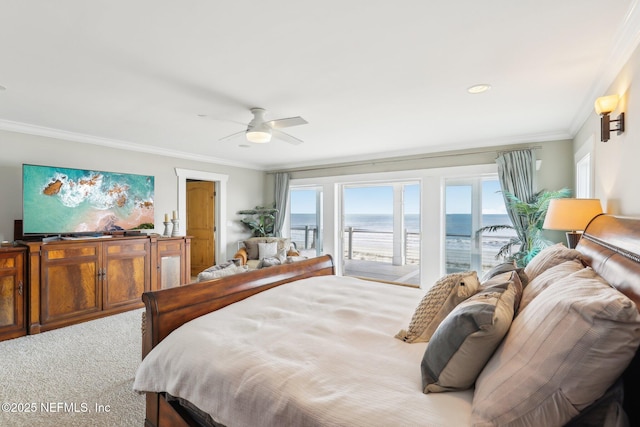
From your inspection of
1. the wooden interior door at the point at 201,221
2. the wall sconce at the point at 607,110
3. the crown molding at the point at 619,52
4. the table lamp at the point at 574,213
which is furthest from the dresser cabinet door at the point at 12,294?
the wall sconce at the point at 607,110

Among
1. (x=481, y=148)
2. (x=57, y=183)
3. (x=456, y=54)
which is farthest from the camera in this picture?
(x=481, y=148)

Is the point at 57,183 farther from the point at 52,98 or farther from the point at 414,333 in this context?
the point at 414,333

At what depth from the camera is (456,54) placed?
213cm

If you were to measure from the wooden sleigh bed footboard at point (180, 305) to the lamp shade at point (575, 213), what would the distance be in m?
2.46

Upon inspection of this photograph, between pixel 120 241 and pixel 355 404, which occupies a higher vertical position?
pixel 120 241

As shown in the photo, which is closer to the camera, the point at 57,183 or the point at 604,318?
the point at 604,318

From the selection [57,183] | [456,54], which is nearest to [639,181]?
[456,54]

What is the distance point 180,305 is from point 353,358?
1.11m

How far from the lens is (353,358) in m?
1.42

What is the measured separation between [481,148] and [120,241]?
17.5 feet

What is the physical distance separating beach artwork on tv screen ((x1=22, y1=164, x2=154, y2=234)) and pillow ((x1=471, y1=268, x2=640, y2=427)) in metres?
4.78

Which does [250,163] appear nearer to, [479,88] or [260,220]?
[260,220]

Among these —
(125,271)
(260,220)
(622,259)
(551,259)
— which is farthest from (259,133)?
(260,220)

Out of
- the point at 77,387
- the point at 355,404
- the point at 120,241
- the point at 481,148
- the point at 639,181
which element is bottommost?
the point at 77,387
